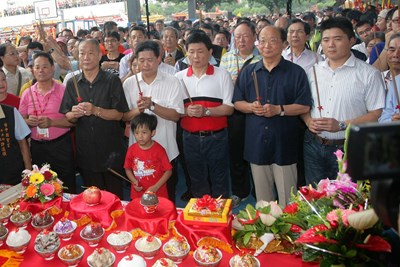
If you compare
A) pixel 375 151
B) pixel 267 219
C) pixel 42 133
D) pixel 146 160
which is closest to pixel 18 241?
pixel 146 160

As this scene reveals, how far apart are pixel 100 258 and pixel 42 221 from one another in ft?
1.66

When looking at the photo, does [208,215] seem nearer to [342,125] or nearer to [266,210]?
[266,210]

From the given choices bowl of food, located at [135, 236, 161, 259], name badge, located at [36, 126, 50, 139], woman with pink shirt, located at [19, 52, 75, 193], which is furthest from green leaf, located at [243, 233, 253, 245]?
name badge, located at [36, 126, 50, 139]

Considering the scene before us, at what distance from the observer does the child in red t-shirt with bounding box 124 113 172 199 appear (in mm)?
2660

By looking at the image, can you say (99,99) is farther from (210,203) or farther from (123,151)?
(210,203)

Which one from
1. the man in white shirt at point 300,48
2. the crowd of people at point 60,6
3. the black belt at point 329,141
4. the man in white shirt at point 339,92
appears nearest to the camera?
the man in white shirt at point 339,92

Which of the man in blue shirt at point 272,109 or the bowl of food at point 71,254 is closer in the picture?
the bowl of food at point 71,254

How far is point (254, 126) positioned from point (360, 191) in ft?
3.87

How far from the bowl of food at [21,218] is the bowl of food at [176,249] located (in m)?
0.80

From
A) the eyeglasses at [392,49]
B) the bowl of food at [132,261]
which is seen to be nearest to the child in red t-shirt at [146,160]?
the bowl of food at [132,261]

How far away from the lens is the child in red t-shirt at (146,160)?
8.73 ft

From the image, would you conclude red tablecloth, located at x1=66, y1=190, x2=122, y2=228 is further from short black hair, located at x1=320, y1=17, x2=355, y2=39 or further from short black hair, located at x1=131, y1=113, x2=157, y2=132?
short black hair, located at x1=320, y1=17, x2=355, y2=39

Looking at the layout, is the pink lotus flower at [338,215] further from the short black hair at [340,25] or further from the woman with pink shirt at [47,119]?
the woman with pink shirt at [47,119]

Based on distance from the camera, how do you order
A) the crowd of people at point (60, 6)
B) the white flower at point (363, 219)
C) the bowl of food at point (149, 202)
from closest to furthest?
the white flower at point (363, 219), the bowl of food at point (149, 202), the crowd of people at point (60, 6)
